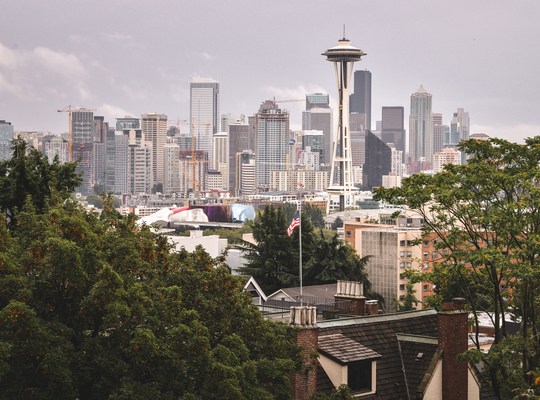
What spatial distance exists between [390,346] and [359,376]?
5.70 feet

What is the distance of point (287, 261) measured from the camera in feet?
224

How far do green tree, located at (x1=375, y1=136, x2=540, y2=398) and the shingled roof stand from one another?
49.1 inches

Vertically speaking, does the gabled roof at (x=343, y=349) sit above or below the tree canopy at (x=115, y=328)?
below

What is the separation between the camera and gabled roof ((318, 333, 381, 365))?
2445cm

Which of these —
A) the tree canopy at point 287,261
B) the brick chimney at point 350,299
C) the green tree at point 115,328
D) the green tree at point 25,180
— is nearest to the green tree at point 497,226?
the brick chimney at point 350,299

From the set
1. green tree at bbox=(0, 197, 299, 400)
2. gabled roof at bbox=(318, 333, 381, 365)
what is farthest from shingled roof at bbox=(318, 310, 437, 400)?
green tree at bbox=(0, 197, 299, 400)

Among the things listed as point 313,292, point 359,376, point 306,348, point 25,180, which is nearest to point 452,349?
point 359,376

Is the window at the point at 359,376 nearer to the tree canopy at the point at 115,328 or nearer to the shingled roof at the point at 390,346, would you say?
the shingled roof at the point at 390,346

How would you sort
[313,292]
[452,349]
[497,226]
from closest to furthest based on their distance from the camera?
[452,349] < [497,226] < [313,292]

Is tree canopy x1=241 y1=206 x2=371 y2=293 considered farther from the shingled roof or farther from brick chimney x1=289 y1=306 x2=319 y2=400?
brick chimney x1=289 y1=306 x2=319 y2=400

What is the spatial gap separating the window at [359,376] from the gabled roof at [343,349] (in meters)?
0.16

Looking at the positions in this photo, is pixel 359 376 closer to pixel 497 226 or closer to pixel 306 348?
pixel 306 348

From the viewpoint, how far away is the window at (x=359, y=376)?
24780mm

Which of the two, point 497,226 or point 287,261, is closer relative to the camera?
point 497,226
